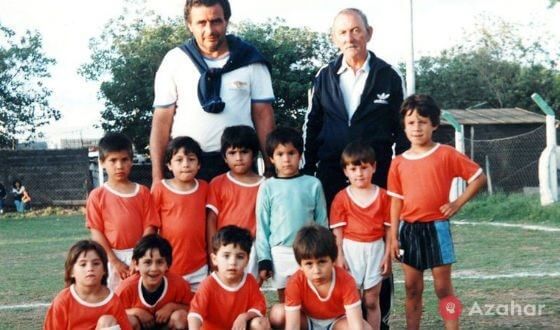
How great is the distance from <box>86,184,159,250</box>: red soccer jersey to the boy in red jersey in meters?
0.98

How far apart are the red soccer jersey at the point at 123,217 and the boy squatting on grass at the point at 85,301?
41cm

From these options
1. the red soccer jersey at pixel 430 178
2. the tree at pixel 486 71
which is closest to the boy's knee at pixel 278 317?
the red soccer jersey at pixel 430 178

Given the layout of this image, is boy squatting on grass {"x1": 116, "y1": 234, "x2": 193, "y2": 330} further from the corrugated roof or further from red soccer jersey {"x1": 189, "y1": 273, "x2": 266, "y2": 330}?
the corrugated roof

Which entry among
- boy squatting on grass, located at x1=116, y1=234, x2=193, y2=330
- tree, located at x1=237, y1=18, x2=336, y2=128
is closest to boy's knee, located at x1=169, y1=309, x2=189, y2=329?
boy squatting on grass, located at x1=116, y1=234, x2=193, y2=330

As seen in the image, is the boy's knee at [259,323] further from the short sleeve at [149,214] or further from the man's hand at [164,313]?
the short sleeve at [149,214]

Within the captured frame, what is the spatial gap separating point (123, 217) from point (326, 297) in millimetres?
1336

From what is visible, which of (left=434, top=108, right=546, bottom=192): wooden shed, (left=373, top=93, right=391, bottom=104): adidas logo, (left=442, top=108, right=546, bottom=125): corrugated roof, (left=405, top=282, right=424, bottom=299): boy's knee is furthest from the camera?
(left=442, top=108, right=546, bottom=125): corrugated roof

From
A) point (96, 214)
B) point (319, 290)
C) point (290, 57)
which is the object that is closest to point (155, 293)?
point (96, 214)

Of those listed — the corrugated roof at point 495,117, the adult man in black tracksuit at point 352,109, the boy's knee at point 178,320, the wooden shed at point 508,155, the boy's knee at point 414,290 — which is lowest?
the wooden shed at point 508,155

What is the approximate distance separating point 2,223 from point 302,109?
930 centimetres

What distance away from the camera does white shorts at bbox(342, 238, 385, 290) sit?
515cm

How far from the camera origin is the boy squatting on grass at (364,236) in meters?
5.15

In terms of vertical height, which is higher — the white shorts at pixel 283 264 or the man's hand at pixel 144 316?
the white shorts at pixel 283 264

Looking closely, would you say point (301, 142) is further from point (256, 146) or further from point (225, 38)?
point (225, 38)
